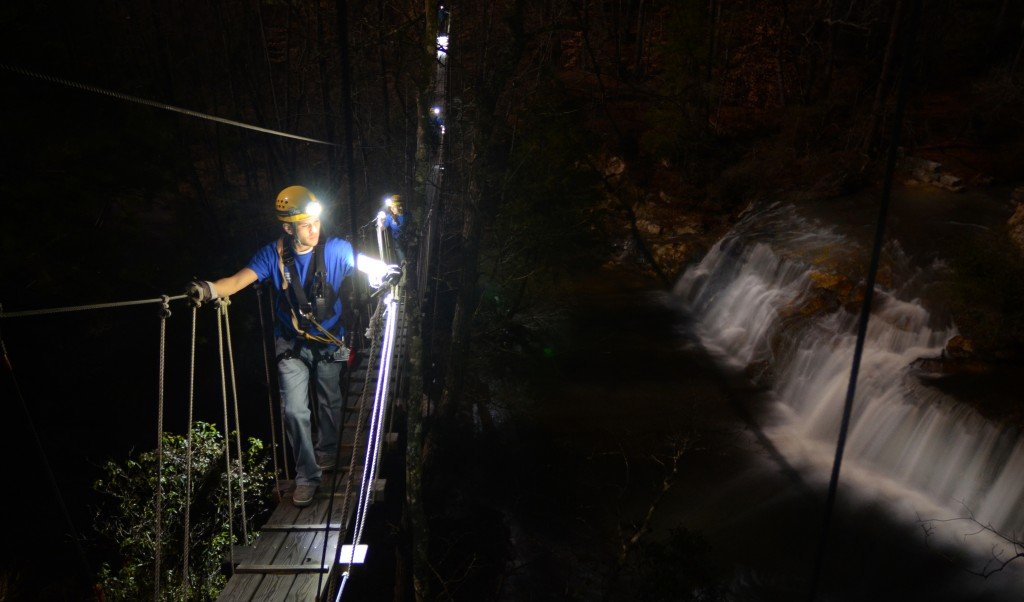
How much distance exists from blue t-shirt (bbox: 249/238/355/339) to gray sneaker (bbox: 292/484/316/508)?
109cm

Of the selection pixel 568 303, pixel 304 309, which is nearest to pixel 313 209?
pixel 304 309

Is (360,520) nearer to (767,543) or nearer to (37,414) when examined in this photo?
(767,543)

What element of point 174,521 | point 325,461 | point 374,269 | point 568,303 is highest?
point 374,269

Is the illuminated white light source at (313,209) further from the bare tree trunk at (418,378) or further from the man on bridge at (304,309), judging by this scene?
the bare tree trunk at (418,378)

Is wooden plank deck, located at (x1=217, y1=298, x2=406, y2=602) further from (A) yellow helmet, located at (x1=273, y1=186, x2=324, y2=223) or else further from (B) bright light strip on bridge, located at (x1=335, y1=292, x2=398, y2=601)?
(A) yellow helmet, located at (x1=273, y1=186, x2=324, y2=223)

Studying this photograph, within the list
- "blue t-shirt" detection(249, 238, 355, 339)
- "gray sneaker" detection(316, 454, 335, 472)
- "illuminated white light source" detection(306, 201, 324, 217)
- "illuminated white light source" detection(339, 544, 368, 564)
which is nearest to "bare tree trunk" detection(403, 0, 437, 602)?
"gray sneaker" detection(316, 454, 335, 472)

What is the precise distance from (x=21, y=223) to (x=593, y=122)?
19.2 meters

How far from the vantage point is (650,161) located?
21453 millimetres

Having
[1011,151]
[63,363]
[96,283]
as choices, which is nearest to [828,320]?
[1011,151]

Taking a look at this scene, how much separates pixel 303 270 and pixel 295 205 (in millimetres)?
459

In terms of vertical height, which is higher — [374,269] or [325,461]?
[374,269]

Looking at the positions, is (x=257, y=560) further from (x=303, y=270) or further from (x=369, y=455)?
(x=303, y=270)

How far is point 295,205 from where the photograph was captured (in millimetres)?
3814

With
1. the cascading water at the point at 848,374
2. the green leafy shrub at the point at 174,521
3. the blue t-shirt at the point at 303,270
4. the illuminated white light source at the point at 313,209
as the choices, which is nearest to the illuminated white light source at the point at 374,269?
the blue t-shirt at the point at 303,270
